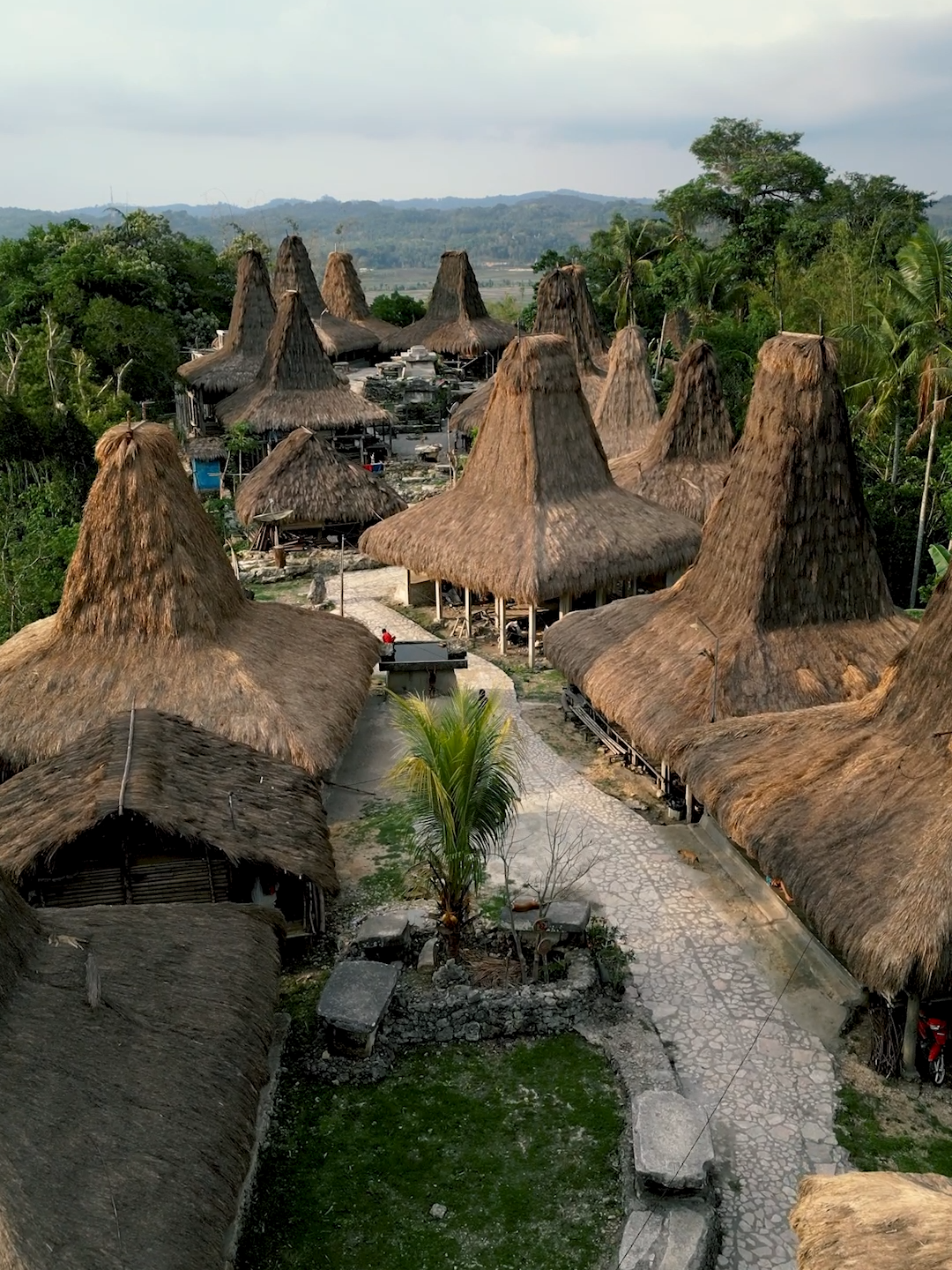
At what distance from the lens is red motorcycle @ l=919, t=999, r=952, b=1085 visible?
10258 mm

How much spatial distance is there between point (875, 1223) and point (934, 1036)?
368 cm

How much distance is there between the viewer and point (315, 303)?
46094 millimetres

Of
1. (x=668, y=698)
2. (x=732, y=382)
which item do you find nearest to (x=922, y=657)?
(x=668, y=698)

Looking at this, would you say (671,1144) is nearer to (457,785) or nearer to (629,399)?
(457,785)

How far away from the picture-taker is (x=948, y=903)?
31.9 ft

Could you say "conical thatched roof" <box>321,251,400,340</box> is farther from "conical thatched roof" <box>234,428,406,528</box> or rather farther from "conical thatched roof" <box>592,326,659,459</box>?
"conical thatched roof" <box>234,428,406,528</box>

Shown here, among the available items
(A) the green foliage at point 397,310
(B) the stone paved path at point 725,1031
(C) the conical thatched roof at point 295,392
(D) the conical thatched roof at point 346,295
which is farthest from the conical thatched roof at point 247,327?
(B) the stone paved path at point 725,1031

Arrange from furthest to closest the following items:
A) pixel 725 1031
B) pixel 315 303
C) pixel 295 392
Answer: pixel 315 303, pixel 295 392, pixel 725 1031

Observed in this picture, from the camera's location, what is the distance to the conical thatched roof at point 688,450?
2372cm

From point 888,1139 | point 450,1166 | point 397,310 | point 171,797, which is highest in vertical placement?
point 397,310

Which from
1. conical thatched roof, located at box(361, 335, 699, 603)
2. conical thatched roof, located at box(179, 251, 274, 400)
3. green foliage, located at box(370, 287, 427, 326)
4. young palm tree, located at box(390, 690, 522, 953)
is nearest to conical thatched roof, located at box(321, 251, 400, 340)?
green foliage, located at box(370, 287, 427, 326)

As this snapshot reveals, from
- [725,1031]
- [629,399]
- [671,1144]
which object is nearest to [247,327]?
[629,399]

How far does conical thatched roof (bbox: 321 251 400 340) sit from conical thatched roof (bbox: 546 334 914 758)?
36231mm

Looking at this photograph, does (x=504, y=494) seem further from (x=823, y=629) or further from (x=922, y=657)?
(x=922, y=657)
